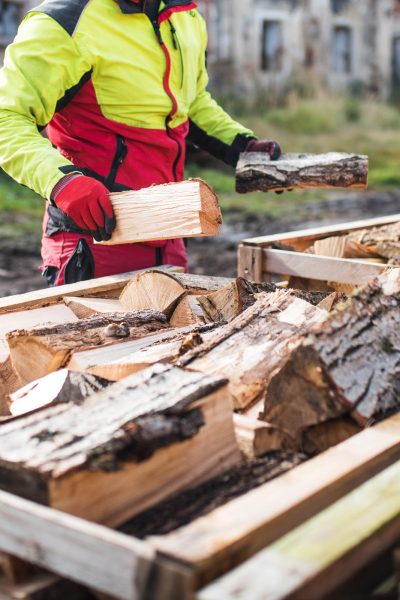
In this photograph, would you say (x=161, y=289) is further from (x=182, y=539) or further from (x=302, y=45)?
(x=302, y=45)

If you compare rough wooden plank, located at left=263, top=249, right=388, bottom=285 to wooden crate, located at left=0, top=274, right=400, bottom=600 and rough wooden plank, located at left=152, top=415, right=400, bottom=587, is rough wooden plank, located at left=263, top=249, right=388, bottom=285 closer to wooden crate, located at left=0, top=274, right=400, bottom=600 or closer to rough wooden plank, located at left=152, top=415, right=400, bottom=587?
rough wooden plank, located at left=152, top=415, right=400, bottom=587

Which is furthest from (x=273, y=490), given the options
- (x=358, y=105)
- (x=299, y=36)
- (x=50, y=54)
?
(x=299, y=36)

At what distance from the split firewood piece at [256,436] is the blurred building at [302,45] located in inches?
692

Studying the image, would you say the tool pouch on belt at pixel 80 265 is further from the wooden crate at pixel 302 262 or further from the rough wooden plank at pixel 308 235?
the rough wooden plank at pixel 308 235

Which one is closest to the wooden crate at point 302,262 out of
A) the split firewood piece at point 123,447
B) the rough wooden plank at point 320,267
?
the rough wooden plank at point 320,267

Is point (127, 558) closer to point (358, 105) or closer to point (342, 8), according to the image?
point (358, 105)

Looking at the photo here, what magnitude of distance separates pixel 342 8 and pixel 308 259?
20.8 m

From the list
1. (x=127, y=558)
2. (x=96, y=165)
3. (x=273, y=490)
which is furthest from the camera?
(x=96, y=165)

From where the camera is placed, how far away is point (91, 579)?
139 centimetres

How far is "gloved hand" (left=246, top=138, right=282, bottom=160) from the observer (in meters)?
3.61

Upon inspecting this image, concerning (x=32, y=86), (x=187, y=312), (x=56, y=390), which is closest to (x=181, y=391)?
(x=56, y=390)

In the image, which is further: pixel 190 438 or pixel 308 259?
pixel 308 259

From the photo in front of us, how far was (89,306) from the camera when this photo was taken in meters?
2.90

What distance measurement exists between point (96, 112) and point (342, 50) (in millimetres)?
21178
